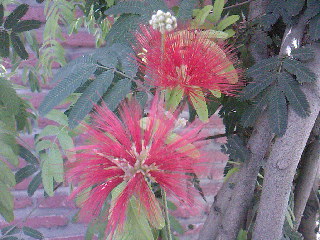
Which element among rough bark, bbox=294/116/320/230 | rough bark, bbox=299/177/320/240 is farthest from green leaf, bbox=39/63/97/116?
rough bark, bbox=299/177/320/240

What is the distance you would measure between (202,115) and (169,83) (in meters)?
0.09

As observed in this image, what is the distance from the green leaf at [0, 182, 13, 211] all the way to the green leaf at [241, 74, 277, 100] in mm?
360

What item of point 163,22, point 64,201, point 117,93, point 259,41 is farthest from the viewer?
point 64,201

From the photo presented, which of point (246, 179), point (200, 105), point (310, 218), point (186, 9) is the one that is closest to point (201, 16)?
point (186, 9)

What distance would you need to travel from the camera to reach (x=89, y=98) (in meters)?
0.40

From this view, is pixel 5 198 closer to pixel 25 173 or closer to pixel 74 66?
pixel 25 173

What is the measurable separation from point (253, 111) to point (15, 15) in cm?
37

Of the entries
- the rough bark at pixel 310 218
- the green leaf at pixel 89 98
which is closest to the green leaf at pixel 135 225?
the green leaf at pixel 89 98

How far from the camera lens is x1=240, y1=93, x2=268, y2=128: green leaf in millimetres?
482

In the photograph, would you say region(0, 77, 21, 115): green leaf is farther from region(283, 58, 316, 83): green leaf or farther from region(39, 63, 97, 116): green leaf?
region(283, 58, 316, 83): green leaf

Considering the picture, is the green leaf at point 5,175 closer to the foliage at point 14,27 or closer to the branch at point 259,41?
the foliage at point 14,27

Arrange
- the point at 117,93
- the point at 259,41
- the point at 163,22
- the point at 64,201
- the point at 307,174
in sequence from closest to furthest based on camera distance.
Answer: the point at 163,22, the point at 117,93, the point at 259,41, the point at 307,174, the point at 64,201

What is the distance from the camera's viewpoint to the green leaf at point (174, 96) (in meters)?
0.37

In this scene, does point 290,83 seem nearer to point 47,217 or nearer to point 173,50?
point 173,50
